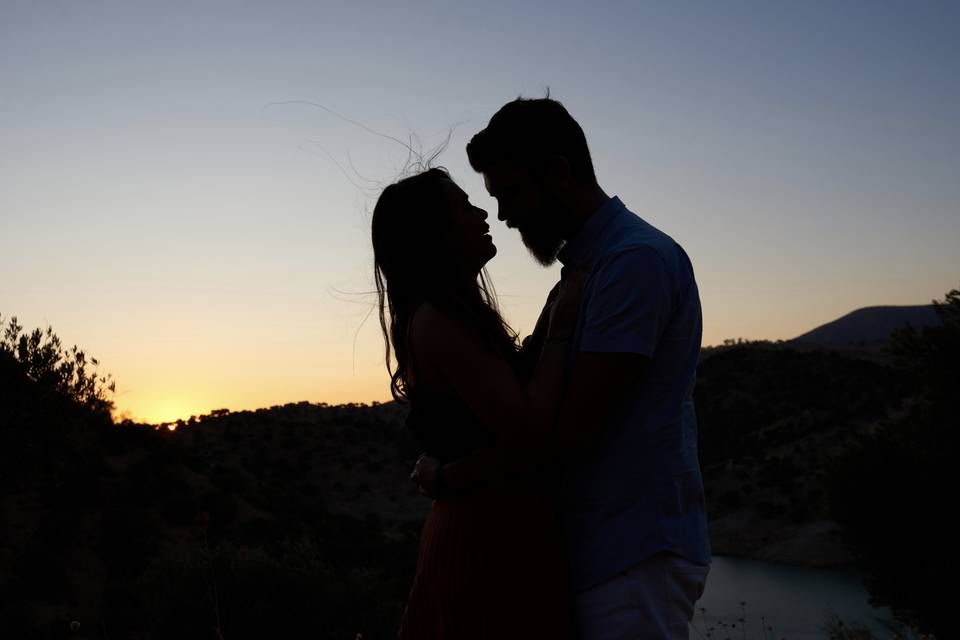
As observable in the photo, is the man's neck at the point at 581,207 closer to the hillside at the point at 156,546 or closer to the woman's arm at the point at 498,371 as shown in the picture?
the woman's arm at the point at 498,371

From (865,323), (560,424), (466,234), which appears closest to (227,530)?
(466,234)

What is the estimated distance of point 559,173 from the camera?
100 inches

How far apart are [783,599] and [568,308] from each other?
26.3 metres

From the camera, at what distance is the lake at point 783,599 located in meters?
20.9

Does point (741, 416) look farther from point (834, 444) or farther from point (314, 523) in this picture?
point (314, 523)

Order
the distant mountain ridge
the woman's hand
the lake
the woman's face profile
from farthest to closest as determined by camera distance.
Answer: the distant mountain ridge < the lake < the woman's face profile < the woman's hand

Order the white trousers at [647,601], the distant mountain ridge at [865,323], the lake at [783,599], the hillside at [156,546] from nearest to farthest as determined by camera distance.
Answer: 1. the white trousers at [647,601]
2. the hillside at [156,546]
3. the lake at [783,599]
4. the distant mountain ridge at [865,323]

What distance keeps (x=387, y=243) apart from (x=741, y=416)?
4469 cm

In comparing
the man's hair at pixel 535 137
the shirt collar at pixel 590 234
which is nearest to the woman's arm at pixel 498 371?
the shirt collar at pixel 590 234

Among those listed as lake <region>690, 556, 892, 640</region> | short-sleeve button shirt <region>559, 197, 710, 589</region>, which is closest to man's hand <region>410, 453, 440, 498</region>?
short-sleeve button shirt <region>559, 197, 710, 589</region>

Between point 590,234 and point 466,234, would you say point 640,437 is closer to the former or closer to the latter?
point 590,234

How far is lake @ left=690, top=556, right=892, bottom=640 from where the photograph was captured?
20891mm

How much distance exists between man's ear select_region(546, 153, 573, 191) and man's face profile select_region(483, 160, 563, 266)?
32mm

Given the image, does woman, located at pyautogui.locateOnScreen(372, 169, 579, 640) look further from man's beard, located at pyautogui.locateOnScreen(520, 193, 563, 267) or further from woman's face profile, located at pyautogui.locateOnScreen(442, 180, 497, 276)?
man's beard, located at pyautogui.locateOnScreen(520, 193, 563, 267)
